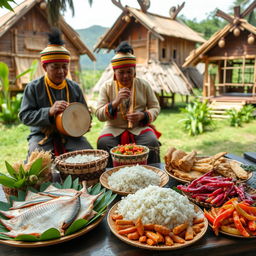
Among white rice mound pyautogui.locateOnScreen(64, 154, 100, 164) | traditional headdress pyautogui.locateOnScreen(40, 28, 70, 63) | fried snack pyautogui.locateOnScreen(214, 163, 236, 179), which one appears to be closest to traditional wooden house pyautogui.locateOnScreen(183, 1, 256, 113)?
traditional headdress pyautogui.locateOnScreen(40, 28, 70, 63)

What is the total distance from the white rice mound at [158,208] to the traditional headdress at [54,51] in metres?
2.01

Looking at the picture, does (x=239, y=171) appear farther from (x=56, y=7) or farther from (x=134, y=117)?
(x=56, y=7)

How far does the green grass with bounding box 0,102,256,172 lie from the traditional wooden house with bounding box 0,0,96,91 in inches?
155

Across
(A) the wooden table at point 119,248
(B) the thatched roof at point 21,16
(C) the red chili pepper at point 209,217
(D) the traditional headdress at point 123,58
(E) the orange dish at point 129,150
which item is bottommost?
(A) the wooden table at point 119,248

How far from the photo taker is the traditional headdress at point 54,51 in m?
2.84

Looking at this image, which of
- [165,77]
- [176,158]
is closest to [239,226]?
[176,158]

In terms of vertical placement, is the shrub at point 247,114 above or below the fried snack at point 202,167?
below

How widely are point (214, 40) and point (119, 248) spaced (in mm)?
10672

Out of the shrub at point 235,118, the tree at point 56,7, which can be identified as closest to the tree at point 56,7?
the tree at point 56,7

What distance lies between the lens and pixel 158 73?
482 inches

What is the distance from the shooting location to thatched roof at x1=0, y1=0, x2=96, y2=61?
9.98m

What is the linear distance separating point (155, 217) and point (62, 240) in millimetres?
509

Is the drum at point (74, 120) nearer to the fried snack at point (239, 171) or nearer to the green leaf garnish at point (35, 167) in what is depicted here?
the green leaf garnish at point (35, 167)

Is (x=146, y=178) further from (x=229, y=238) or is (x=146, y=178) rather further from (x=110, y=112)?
(x=110, y=112)
